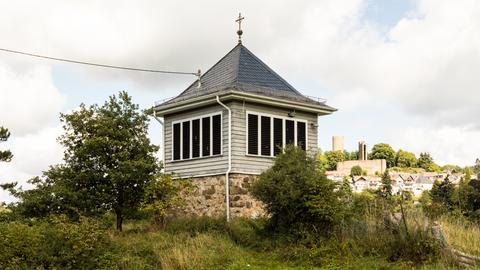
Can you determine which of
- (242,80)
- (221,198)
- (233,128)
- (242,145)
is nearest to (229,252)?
(221,198)

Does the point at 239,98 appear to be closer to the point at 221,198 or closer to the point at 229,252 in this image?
the point at 221,198

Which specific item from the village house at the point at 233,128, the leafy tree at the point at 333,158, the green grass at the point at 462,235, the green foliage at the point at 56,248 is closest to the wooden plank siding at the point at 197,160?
the village house at the point at 233,128

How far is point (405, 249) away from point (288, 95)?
347 inches

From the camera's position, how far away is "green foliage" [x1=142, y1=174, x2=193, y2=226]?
62.0 feet

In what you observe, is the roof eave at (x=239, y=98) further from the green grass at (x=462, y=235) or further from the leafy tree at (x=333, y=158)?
the leafy tree at (x=333, y=158)

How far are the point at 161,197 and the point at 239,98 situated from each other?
12.9 ft

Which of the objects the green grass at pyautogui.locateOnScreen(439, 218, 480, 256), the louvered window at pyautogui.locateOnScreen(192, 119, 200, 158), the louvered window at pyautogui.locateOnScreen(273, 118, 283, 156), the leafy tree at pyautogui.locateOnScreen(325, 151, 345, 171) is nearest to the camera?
the green grass at pyautogui.locateOnScreen(439, 218, 480, 256)

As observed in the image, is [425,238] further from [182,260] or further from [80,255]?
[80,255]

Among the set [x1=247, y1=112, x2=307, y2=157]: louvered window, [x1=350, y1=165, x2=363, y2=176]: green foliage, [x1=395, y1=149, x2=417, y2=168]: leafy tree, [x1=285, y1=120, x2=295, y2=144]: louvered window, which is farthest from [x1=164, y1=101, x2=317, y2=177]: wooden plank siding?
[x1=395, y1=149, x2=417, y2=168]: leafy tree

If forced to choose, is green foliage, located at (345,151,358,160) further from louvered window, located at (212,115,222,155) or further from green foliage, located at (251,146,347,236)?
green foliage, located at (251,146,347,236)

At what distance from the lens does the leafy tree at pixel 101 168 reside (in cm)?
1864

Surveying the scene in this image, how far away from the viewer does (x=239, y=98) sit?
20172mm

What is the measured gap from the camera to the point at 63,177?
19125 millimetres

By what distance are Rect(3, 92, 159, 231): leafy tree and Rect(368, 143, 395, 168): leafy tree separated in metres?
122
